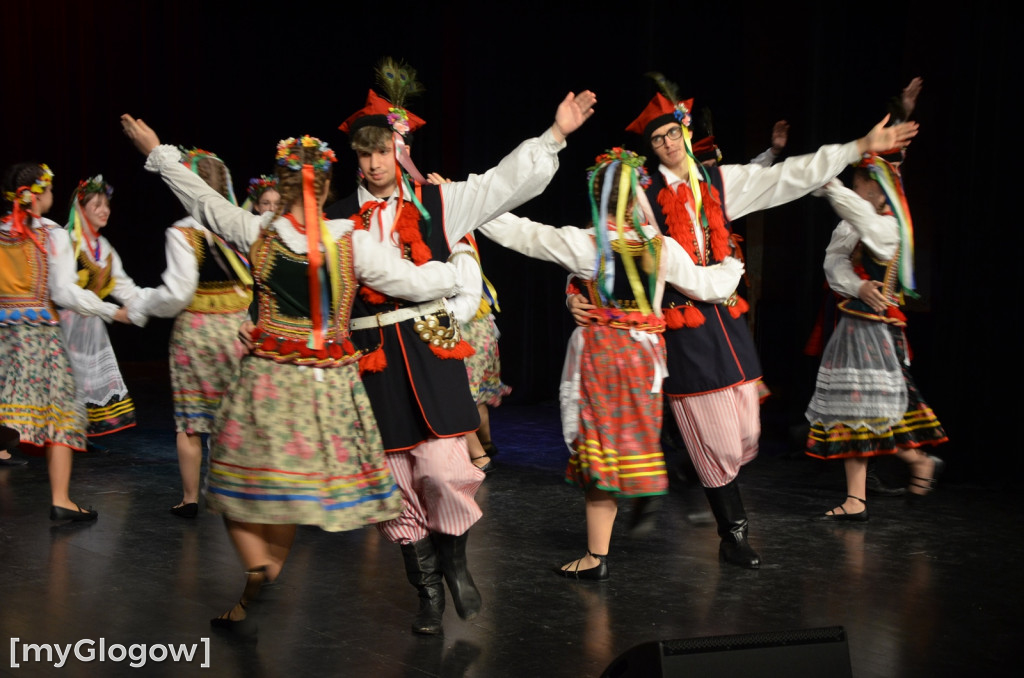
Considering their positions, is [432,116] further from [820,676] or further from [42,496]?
[820,676]

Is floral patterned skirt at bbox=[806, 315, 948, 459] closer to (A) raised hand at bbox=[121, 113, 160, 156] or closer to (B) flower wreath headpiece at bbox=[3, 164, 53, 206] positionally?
(A) raised hand at bbox=[121, 113, 160, 156]

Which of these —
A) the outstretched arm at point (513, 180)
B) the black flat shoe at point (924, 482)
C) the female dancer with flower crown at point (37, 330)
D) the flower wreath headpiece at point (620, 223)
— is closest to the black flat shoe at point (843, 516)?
the black flat shoe at point (924, 482)

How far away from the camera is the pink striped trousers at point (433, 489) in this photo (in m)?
2.94

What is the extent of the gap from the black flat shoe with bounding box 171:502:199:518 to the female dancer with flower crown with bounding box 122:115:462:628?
155 centimetres

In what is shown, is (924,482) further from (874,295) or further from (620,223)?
(620,223)

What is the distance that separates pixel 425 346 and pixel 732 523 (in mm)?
1313

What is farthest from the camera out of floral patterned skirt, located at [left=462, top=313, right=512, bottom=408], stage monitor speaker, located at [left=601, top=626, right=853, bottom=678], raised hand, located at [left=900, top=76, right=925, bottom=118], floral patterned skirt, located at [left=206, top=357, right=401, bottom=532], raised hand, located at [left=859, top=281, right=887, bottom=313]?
floral patterned skirt, located at [left=462, top=313, right=512, bottom=408]

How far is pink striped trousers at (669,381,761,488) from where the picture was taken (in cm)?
357

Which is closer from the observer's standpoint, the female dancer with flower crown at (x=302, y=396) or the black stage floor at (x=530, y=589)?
the female dancer with flower crown at (x=302, y=396)

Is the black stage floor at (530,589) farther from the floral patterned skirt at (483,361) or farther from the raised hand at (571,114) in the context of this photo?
the raised hand at (571,114)

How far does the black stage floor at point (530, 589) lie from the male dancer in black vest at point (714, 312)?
31 cm

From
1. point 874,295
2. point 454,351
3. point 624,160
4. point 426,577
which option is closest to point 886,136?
point 624,160

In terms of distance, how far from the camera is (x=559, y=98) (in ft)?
24.0

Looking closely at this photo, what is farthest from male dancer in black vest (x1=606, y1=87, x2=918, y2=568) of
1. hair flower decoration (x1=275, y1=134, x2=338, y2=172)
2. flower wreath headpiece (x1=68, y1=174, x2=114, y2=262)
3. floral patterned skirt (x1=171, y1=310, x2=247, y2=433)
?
flower wreath headpiece (x1=68, y1=174, x2=114, y2=262)
